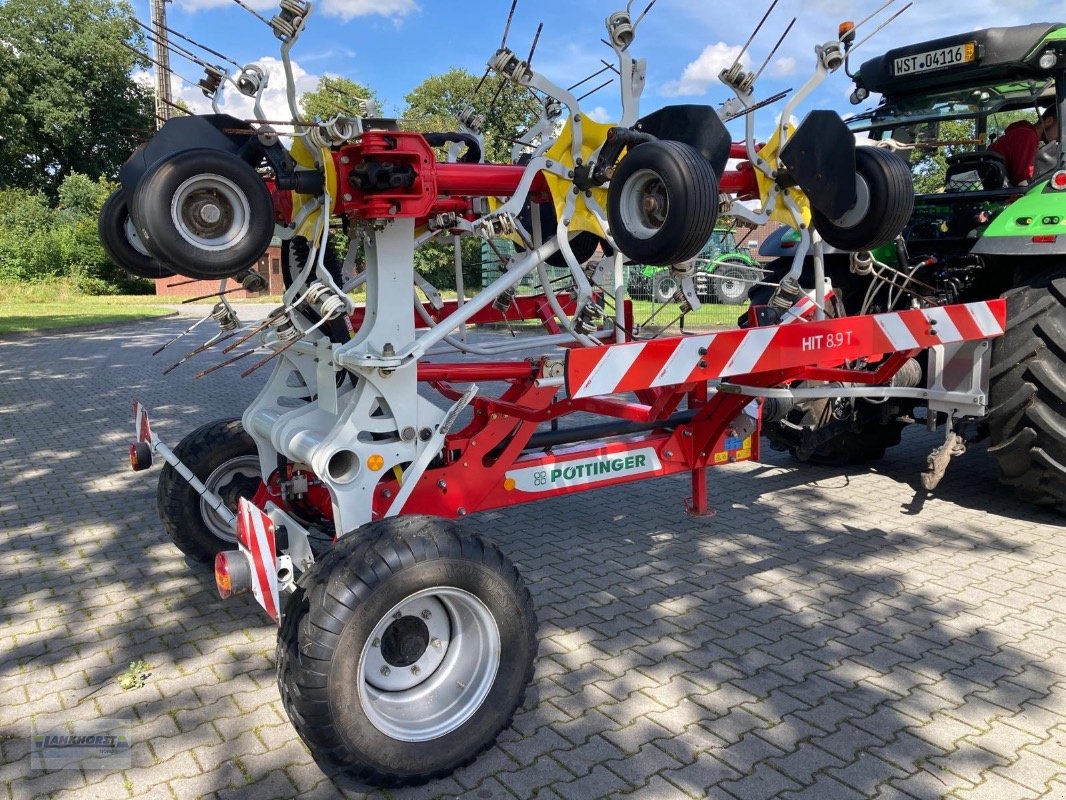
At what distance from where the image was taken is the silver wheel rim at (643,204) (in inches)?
126

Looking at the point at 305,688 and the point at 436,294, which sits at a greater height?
the point at 436,294

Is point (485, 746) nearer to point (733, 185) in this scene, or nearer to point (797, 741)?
point (797, 741)

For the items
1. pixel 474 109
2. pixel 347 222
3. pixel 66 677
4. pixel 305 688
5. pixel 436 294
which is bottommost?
pixel 66 677

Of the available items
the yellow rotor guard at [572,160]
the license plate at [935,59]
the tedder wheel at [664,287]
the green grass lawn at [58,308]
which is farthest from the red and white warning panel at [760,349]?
the green grass lawn at [58,308]

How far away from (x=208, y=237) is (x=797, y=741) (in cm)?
271

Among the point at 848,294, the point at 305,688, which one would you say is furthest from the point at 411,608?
the point at 848,294

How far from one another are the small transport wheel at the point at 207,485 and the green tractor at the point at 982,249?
3.11 meters

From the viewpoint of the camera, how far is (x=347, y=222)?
11.6ft

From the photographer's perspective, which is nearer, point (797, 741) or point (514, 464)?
point (797, 741)

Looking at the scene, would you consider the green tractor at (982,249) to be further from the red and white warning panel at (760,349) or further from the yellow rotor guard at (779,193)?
the red and white warning panel at (760,349)

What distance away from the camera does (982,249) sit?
487 centimetres

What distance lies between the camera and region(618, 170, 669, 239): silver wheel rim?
10.5ft

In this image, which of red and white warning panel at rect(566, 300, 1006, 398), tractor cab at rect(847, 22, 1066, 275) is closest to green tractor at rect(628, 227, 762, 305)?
red and white warning panel at rect(566, 300, 1006, 398)

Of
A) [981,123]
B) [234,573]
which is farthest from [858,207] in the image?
[234,573]
